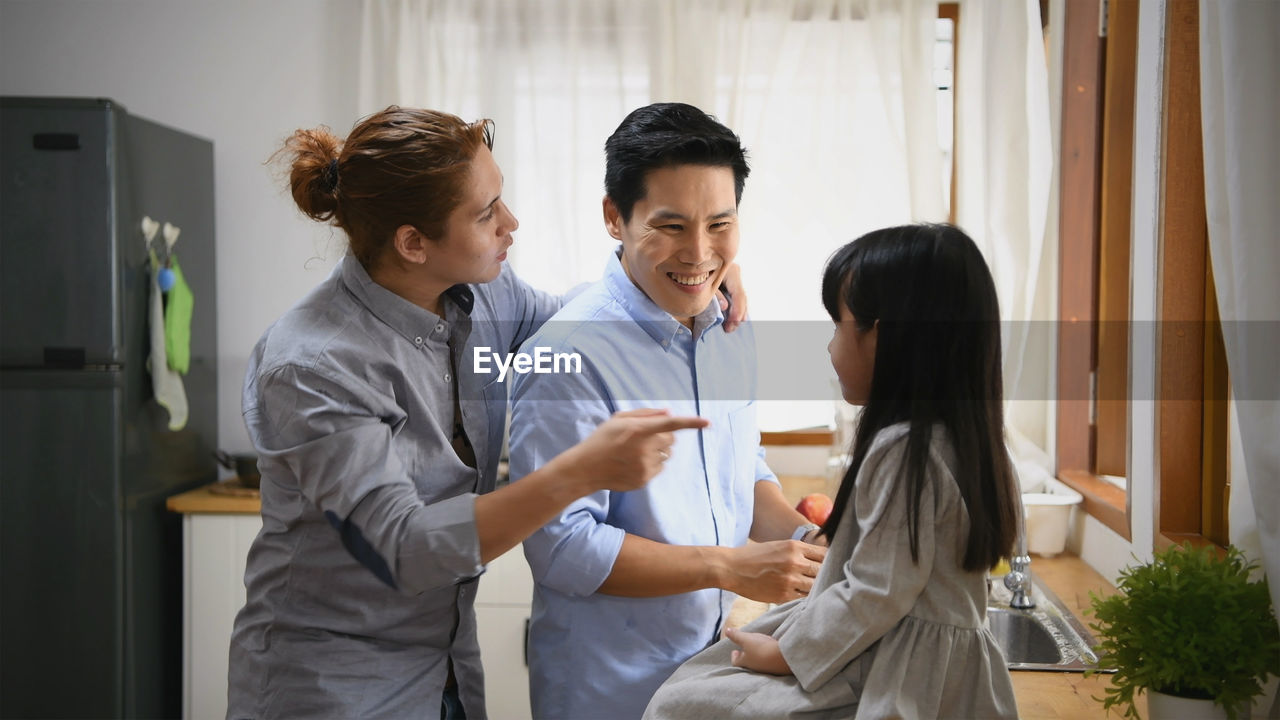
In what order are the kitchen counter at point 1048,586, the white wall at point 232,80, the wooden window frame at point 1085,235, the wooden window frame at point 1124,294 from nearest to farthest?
1. the kitchen counter at point 1048,586
2. the wooden window frame at point 1124,294
3. the wooden window frame at point 1085,235
4. the white wall at point 232,80

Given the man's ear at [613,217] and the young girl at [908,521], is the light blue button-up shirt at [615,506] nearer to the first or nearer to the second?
the man's ear at [613,217]

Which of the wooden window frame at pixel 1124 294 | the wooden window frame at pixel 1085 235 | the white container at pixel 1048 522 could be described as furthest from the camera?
the wooden window frame at pixel 1085 235

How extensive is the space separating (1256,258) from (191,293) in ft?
9.64

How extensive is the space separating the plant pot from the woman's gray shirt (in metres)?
0.91

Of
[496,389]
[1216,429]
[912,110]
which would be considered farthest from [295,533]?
[912,110]

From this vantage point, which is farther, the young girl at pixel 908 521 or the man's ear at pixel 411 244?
the man's ear at pixel 411 244

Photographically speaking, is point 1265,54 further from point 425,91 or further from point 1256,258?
point 425,91

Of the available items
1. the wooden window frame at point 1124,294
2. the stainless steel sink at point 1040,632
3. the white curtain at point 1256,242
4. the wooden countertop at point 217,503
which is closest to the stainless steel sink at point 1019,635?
the stainless steel sink at point 1040,632

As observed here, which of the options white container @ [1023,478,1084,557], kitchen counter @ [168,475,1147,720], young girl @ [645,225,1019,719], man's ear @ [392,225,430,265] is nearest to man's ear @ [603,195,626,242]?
man's ear @ [392,225,430,265]

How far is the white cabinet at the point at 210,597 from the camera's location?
2963mm

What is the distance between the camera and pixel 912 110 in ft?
10.4

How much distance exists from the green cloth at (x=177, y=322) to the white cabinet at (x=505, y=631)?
3.76ft

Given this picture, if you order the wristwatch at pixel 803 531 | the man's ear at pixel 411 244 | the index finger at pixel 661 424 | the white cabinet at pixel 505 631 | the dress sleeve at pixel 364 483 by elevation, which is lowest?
the white cabinet at pixel 505 631

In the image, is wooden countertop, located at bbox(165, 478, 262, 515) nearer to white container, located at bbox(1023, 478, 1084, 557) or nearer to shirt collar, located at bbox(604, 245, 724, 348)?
shirt collar, located at bbox(604, 245, 724, 348)
